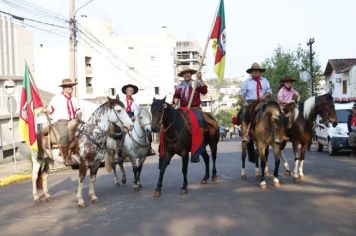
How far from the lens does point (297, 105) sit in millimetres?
12391

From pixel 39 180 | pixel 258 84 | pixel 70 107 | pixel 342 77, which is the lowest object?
pixel 39 180

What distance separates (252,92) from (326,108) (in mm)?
1865

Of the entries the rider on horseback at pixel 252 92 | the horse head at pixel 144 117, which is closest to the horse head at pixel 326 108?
the rider on horseback at pixel 252 92

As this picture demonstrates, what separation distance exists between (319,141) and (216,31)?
13.0 metres

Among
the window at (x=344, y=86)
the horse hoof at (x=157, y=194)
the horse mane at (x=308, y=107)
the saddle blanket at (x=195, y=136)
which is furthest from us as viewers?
the window at (x=344, y=86)

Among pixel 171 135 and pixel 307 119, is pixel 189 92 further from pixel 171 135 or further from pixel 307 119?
pixel 307 119

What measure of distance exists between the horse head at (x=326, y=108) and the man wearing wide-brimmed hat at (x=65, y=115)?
588cm

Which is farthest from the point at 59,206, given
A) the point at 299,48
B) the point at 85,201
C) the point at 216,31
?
the point at 299,48

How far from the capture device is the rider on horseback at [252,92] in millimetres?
11859

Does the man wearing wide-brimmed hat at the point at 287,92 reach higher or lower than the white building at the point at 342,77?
lower

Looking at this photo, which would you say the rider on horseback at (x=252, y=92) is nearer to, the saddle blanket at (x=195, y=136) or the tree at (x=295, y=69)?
the saddle blanket at (x=195, y=136)

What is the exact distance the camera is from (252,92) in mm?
12297

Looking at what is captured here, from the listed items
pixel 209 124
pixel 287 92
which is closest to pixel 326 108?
pixel 287 92

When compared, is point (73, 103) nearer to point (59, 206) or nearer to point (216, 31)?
point (59, 206)
